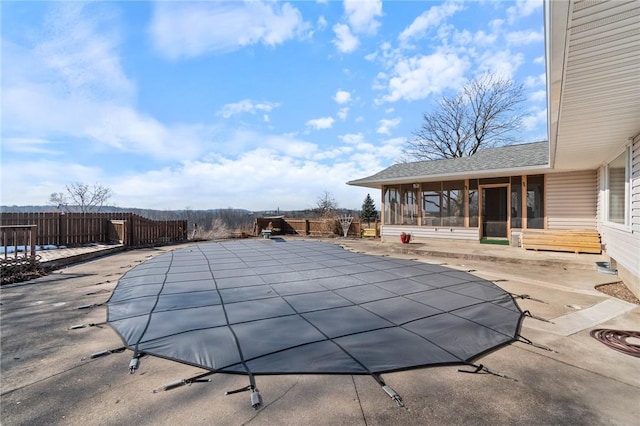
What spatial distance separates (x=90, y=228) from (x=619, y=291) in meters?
13.8

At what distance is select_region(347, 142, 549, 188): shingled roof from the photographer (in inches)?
338

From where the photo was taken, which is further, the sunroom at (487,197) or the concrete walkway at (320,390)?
the sunroom at (487,197)

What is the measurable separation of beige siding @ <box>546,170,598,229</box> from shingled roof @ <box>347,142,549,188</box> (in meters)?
0.86

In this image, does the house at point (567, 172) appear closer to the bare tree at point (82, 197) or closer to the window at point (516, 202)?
the window at point (516, 202)

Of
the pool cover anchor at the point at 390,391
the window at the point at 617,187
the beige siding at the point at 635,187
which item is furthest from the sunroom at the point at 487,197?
the pool cover anchor at the point at 390,391

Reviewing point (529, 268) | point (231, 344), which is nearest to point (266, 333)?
Result: point (231, 344)

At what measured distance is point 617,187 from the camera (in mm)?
5922

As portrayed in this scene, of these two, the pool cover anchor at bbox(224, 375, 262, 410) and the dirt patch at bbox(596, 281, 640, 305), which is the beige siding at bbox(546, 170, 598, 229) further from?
the pool cover anchor at bbox(224, 375, 262, 410)

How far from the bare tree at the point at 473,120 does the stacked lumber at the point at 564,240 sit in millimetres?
13251

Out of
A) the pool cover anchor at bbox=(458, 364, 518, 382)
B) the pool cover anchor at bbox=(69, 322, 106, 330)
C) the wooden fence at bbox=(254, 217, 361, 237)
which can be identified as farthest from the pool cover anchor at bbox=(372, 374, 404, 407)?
the wooden fence at bbox=(254, 217, 361, 237)

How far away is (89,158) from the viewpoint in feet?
47.4

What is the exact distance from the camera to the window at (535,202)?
337 inches

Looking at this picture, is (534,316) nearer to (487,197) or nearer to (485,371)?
(485,371)

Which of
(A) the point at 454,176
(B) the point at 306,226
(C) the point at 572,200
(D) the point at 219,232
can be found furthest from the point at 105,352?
(D) the point at 219,232
